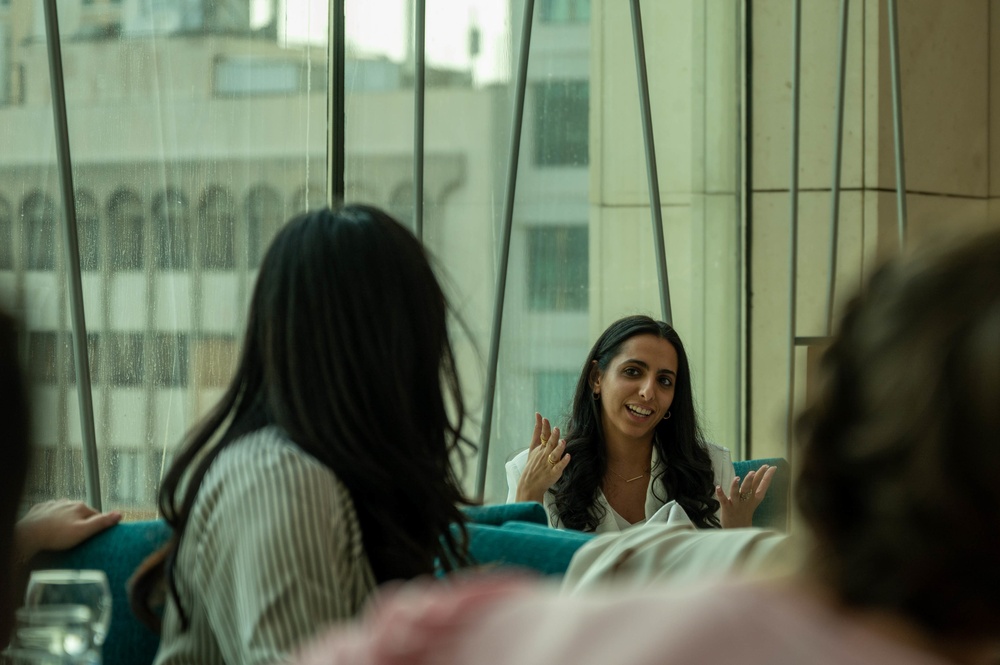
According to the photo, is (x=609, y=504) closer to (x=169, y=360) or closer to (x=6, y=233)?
(x=169, y=360)

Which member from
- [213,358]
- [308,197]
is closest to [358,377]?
[213,358]

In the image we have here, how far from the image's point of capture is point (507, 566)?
7.38 feet

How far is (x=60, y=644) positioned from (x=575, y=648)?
0.93 metres

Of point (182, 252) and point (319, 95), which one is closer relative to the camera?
point (182, 252)

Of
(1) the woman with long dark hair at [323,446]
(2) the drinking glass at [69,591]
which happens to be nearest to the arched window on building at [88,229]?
(1) the woman with long dark hair at [323,446]

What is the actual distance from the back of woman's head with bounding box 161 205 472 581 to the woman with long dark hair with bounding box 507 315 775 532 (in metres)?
2.05

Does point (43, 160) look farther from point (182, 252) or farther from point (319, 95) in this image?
point (319, 95)

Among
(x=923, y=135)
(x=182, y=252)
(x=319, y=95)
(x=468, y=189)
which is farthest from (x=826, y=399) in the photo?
(x=923, y=135)

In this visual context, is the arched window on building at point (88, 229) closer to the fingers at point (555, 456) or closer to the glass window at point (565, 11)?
the fingers at point (555, 456)

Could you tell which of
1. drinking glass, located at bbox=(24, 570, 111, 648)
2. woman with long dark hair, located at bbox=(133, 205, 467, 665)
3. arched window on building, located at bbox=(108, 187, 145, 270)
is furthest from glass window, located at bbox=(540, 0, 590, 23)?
drinking glass, located at bbox=(24, 570, 111, 648)

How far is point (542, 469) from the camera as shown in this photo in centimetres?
389

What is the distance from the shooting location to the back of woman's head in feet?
5.85

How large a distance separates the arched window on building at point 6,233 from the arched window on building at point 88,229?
9.8 inches

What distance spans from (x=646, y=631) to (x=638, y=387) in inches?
134
